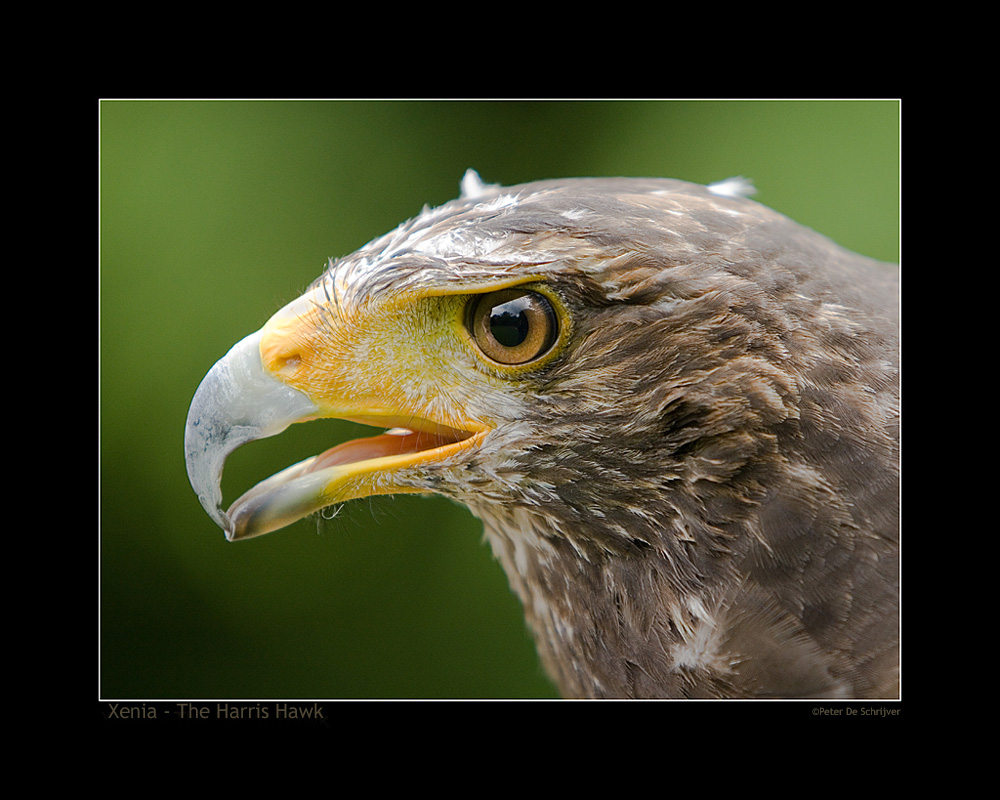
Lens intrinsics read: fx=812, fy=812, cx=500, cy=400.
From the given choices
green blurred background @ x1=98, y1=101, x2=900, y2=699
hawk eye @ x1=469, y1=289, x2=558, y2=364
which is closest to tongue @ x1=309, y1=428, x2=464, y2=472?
hawk eye @ x1=469, y1=289, x2=558, y2=364

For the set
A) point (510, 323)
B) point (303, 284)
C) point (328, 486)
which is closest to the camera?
point (510, 323)

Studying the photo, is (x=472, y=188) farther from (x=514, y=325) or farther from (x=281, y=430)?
(x=281, y=430)

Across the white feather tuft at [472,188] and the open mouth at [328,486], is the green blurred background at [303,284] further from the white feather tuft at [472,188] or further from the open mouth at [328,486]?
the open mouth at [328,486]

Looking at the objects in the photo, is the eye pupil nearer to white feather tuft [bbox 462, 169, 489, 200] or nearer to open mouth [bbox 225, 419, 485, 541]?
open mouth [bbox 225, 419, 485, 541]

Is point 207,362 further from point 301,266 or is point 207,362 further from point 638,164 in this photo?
point 638,164

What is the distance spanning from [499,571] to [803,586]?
172 cm

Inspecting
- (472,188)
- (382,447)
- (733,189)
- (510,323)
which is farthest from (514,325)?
(733,189)

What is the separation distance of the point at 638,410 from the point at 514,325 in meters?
0.27

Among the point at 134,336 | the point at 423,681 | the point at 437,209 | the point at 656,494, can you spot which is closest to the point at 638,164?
the point at 437,209

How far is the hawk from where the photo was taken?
1469 millimetres

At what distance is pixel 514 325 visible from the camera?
146 centimetres

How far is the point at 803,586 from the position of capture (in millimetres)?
1538

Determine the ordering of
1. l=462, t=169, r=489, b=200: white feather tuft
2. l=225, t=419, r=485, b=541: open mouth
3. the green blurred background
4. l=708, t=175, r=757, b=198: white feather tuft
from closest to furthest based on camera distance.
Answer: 1. l=225, t=419, r=485, b=541: open mouth
2. l=462, t=169, r=489, b=200: white feather tuft
3. l=708, t=175, r=757, b=198: white feather tuft
4. the green blurred background

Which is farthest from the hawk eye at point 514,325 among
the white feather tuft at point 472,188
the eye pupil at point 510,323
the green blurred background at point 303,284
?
the green blurred background at point 303,284
